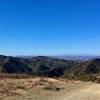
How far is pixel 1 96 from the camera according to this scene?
935 inches

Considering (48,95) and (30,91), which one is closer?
(48,95)

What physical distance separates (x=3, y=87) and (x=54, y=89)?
479cm

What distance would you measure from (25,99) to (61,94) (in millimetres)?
4054

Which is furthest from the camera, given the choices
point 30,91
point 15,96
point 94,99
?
point 30,91

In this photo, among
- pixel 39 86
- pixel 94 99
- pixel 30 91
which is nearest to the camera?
pixel 94 99

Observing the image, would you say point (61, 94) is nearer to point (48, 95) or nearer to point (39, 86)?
point (48, 95)

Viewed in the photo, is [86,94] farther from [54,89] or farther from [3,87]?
[3,87]

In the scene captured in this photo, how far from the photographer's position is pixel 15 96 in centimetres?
2434

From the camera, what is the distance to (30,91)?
2702 cm

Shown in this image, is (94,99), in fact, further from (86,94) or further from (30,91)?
(30,91)

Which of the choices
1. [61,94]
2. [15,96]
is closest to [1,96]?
[15,96]

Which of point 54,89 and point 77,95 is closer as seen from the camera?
point 77,95

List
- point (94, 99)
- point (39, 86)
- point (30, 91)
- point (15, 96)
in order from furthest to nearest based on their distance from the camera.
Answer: point (39, 86) → point (30, 91) → point (15, 96) → point (94, 99)

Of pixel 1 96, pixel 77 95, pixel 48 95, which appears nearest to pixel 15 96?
pixel 1 96
